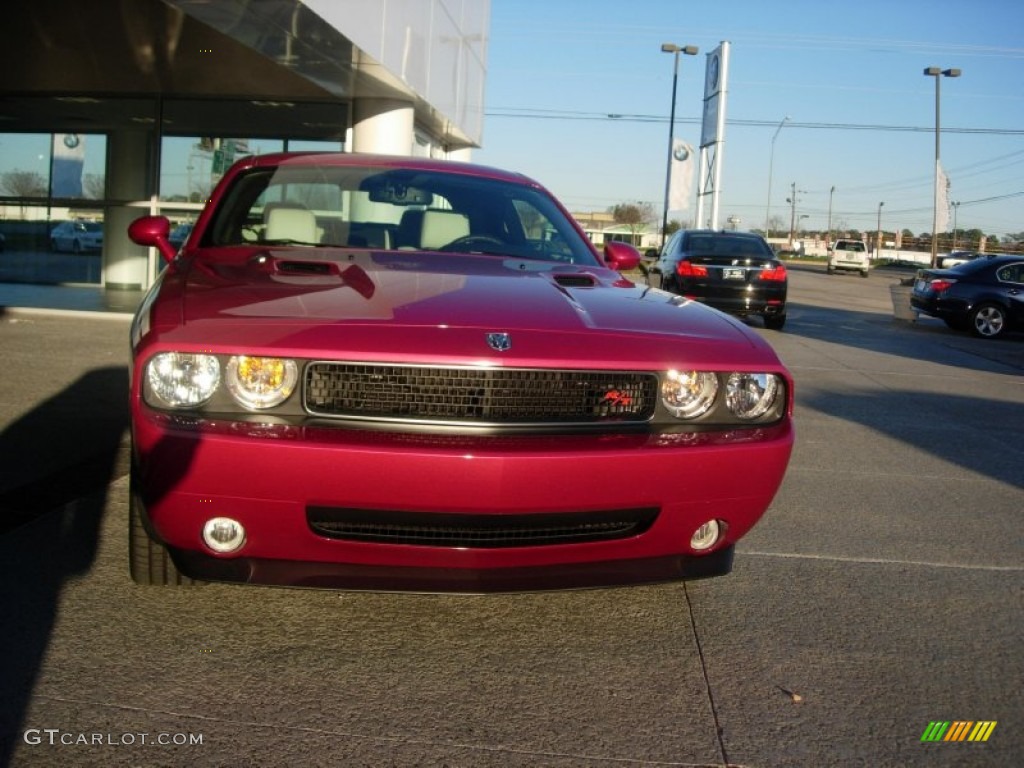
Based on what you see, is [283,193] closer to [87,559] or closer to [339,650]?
[87,559]

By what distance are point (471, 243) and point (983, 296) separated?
15.5m

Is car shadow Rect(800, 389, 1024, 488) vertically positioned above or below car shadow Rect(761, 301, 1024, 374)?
below

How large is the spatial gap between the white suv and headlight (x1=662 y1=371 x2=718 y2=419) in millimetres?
52630

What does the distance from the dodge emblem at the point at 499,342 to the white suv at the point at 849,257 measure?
5298cm

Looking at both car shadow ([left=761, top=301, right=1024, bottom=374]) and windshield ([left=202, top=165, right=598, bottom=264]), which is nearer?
windshield ([left=202, top=165, right=598, bottom=264])

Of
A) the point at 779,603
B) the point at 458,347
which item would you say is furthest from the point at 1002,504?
the point at 458,347

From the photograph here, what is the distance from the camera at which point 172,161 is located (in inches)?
544

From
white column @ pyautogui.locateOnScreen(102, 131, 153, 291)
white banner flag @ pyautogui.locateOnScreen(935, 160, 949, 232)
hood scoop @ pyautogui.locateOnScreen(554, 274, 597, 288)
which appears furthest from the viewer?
white banner flag @ pyautogui.locateOnScreen(935, 160, 949, 232)

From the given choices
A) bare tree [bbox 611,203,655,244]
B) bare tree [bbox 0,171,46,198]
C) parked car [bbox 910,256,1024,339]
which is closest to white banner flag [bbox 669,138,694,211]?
parked car [bbox 910,256,1024,339]

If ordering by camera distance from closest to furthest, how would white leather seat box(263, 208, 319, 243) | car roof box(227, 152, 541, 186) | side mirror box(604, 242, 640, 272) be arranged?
white leather seat box(263, 208, 319, 243), car roof box(227, 152, 541, 186), side mirror box(604, 242, 640, 272)

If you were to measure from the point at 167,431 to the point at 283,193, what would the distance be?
6.85 feet

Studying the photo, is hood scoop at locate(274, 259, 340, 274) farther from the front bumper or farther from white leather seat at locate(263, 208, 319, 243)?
the front bumper

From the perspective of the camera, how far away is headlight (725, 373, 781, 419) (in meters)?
3.01

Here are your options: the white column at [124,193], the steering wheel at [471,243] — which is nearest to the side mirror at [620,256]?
the steering wheel at [471,243]
